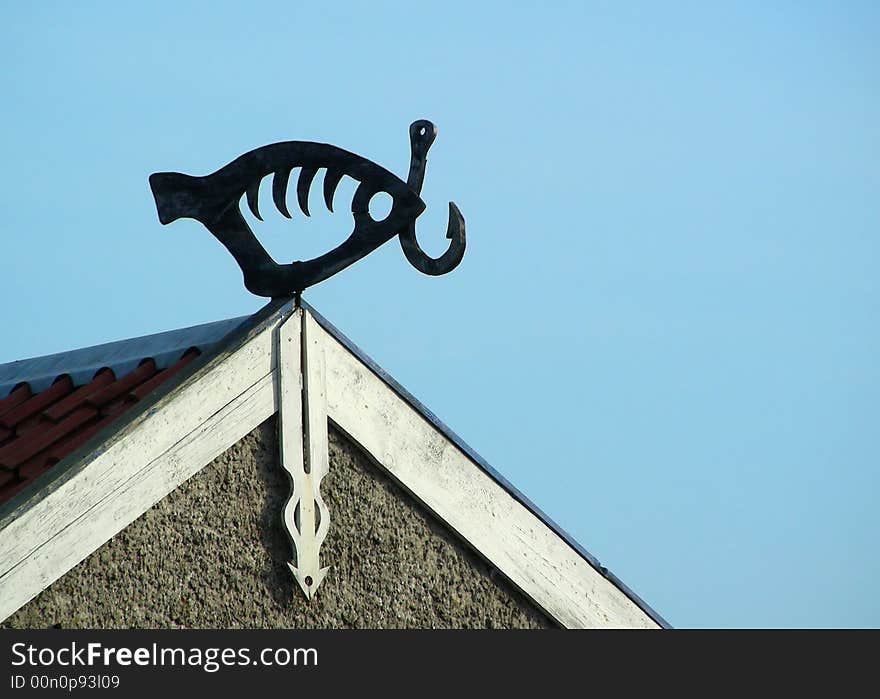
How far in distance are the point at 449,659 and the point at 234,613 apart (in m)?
0.72

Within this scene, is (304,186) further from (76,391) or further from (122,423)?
(76,391)

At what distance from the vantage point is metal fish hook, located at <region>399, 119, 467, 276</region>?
5840 mm

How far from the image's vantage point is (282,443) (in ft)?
18.1

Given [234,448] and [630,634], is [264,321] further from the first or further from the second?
[630,634]

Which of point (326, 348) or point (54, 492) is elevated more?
point (326, 348)

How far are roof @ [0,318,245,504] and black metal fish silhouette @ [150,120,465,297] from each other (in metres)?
0.28

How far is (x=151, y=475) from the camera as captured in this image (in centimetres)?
528

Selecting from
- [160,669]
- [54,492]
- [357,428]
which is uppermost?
[357,428]

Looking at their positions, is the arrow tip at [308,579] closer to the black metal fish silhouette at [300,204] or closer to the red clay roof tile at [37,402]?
the black metal fish silhouette at [300,204]

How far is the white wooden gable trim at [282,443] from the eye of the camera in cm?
508

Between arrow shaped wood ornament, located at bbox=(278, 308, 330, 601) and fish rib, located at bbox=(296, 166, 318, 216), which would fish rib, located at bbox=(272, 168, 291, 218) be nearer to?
fish rib, located at bbox=(296, 166, 318, 216)

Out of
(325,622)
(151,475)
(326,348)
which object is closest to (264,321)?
(326,348)

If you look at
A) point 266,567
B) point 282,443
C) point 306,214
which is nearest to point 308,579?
point 266,567

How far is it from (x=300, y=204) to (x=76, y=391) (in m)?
1.19
